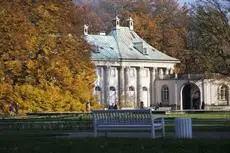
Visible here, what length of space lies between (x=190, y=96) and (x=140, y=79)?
26.2 feet

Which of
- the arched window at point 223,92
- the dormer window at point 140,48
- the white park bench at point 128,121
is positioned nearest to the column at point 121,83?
the dormer window at point 140,48

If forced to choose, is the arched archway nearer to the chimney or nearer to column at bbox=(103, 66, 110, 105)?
column at bbox=(103, 66, 110, 105)

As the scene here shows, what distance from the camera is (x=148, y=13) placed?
97688mm

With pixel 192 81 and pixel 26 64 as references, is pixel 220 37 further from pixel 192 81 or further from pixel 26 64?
pixel 192 81

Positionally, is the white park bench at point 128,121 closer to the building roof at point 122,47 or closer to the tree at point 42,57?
the tree at point 42,57

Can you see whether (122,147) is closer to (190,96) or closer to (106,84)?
(106,84)

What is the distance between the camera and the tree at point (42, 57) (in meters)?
44.8

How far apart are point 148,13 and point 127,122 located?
78.4 meters

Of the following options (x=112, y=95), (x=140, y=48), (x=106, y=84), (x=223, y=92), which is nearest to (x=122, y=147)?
(x=106, y=84)

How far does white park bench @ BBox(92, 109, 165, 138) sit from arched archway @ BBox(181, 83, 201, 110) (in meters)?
68.1

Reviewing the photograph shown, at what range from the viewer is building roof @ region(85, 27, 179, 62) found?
86.9 m

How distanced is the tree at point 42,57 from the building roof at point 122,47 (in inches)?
1320

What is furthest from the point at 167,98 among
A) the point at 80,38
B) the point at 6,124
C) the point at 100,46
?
the point at 6,124

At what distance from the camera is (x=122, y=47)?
3548 inches
